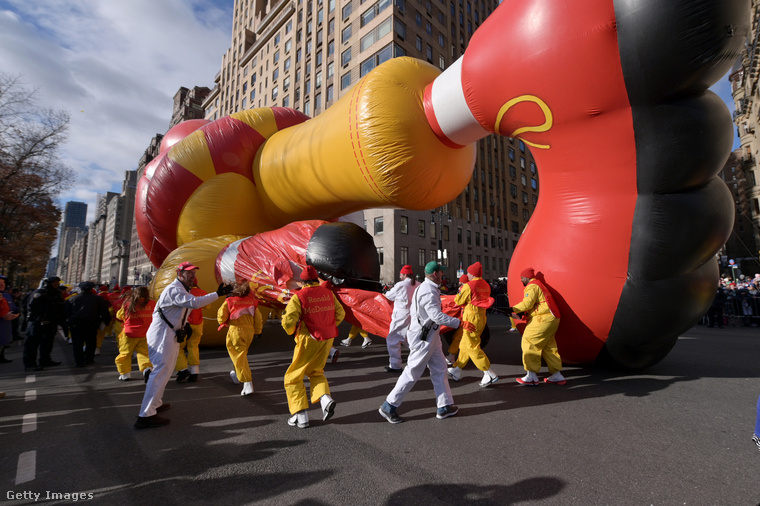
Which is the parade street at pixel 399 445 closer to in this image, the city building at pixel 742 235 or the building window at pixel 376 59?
the building window at pixel 376 59

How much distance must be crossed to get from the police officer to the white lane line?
363cm

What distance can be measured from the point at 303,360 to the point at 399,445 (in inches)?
55.7

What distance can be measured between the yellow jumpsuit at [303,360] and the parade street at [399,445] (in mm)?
355

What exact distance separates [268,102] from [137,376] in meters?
A: 41.2

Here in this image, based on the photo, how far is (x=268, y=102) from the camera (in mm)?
41625

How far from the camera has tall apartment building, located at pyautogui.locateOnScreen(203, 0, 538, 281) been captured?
28.7 meters

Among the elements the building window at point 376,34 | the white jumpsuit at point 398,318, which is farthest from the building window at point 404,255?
the white jumpsuit at point 398,318

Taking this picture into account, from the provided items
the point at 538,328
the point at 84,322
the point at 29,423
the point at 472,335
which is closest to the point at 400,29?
the point at 84,322

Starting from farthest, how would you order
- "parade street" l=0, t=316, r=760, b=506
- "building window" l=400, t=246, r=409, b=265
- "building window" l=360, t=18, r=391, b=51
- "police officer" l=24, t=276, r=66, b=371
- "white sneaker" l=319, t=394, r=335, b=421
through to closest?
"building window" l=400, t=246, r=409, b=265
"building window" l=360, t=18, r=391, b=51
"police officer" l=24, t=276, r=66, b=371
"white sneaker" l=319, t=394, r=335, b=421
"parade street" l=0, t=316, r=760, b=506

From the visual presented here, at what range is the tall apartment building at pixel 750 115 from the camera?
39.6 metres

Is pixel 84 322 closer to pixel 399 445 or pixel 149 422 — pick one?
pixel 149 422

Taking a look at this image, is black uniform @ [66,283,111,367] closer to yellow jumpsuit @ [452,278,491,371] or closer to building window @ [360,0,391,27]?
yellow jumpsuit @ [452,278,491,371]

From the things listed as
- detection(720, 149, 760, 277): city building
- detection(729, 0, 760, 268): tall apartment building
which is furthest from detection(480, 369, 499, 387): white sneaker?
detection(720, 149, 760, 277): city building

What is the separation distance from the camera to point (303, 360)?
4.11m
